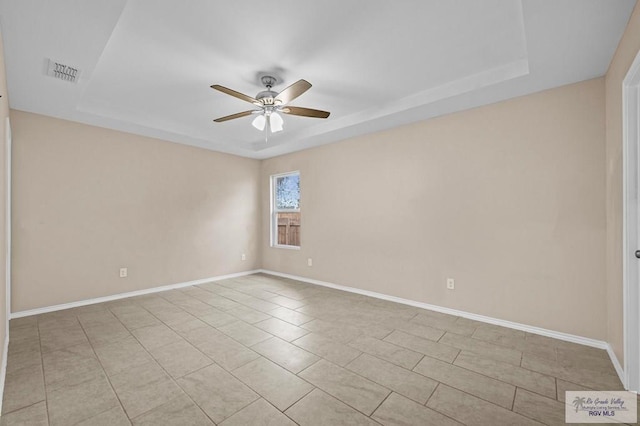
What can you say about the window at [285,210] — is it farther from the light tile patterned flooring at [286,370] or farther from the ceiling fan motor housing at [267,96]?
the ceiling fan motor housing at [267,96]

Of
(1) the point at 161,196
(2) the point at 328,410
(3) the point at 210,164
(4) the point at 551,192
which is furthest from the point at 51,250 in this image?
(4) the point at 551,192

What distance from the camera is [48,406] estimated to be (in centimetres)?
177

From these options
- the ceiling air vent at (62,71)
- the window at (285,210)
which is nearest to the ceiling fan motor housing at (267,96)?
the ceiling air vent at (62,71)

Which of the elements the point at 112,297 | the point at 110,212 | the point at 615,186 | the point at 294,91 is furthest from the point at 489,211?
the point at 112,297

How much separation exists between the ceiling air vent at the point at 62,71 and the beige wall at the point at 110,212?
4.65 feet

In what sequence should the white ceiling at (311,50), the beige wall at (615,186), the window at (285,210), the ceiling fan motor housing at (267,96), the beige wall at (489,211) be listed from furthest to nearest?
1. the window at (285,210)
2. the ceiling fan motor housing at (267,96)
3. the beige wall at (489,211)
4. the beige wall at (615,186)
5. the white ceiling at (311,50)

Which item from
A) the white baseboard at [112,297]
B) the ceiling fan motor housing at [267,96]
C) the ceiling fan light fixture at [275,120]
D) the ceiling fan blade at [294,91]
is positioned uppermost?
the ceiling fan motor housing at [267,96]

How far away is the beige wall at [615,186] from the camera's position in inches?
81.2

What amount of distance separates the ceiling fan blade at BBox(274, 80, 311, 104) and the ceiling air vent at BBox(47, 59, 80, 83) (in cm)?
176

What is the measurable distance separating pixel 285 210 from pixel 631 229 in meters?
4.73

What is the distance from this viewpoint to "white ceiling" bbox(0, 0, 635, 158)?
1.84 meters

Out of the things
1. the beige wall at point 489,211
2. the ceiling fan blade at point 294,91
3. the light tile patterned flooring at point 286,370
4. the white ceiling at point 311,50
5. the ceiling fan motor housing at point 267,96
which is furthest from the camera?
the ceiling fan motor housing at point 267,96

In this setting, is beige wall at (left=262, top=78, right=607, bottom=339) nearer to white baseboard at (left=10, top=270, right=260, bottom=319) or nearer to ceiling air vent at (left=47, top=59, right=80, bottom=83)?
white baseboard at (left=10, top=270, right=260, bottom=319)

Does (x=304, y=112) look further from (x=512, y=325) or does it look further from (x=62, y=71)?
(x=512, y=325)
